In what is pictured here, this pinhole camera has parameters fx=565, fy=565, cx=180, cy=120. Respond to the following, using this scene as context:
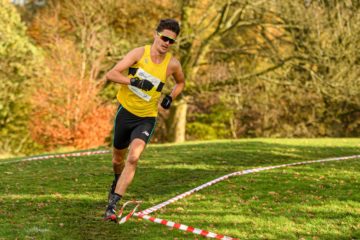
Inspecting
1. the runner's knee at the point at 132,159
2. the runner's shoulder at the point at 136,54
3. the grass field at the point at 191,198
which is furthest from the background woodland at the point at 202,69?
the runner's knee at the point at 132,159

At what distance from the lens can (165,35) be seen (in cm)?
707

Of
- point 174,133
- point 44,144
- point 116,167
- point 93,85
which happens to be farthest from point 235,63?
point 116,167

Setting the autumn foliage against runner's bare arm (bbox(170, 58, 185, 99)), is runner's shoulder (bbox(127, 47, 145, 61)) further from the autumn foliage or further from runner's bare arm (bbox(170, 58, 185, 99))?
the autumn foliage

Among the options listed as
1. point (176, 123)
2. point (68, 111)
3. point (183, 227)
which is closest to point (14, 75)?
point (68, 111)

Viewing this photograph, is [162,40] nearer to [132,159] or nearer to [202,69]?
[132,159]

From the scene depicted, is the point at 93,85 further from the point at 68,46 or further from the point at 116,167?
the point at 116,167

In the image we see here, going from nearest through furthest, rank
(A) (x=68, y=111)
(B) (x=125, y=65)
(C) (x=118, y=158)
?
(B) (x=125, y=65), (C) (x=118, y=158), (A) (x=68, y=111)

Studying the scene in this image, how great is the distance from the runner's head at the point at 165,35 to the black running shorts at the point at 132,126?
936 mm

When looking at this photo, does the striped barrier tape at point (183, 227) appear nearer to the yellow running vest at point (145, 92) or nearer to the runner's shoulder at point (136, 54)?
the yellow running vest at point (145, 92)

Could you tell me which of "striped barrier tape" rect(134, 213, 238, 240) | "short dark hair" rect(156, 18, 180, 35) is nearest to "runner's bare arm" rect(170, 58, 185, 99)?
"short dark hair" rect(156, 18, 180, 35)

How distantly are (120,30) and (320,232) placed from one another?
25.5 m

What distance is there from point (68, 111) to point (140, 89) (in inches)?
838

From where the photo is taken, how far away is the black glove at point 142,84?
6953 millimetres

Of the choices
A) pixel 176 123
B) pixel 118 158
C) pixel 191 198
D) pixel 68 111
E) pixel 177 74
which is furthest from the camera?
pixel 68 111
